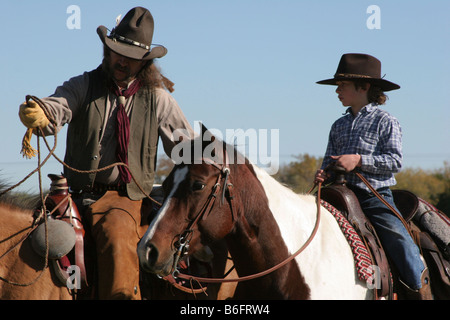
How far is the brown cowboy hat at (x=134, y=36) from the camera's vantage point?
17.6 ft

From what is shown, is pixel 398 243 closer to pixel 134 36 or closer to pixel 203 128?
pixel 203 128

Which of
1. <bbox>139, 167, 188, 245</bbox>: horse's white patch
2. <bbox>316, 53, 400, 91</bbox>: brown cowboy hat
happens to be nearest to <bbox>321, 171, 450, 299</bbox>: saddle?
<bbox>316, 53, 400, 91</bbox>: brown cowboy hat

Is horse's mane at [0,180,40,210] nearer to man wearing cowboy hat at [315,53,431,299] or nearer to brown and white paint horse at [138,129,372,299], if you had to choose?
brown and white paint horse at [138,129,372,299]

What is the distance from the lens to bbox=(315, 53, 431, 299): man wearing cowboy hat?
16.7 ft

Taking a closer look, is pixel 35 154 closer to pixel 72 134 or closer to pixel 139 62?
pixel 72 134

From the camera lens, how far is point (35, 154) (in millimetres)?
4824

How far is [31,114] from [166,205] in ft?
4.58

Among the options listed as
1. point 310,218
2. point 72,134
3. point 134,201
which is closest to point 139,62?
point 72,134

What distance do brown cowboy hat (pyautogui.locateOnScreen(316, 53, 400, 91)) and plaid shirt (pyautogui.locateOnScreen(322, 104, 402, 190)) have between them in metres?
0.27

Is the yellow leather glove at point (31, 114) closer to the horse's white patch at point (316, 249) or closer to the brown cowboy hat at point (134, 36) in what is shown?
the brown cowboy hat at point (134, 36)

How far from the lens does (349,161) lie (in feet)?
17.4

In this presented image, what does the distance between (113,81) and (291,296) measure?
259cm

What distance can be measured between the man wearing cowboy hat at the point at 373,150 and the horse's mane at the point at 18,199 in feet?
8.78

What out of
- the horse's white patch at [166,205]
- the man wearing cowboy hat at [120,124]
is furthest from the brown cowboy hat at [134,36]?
the horse's white patch at [166,205]
